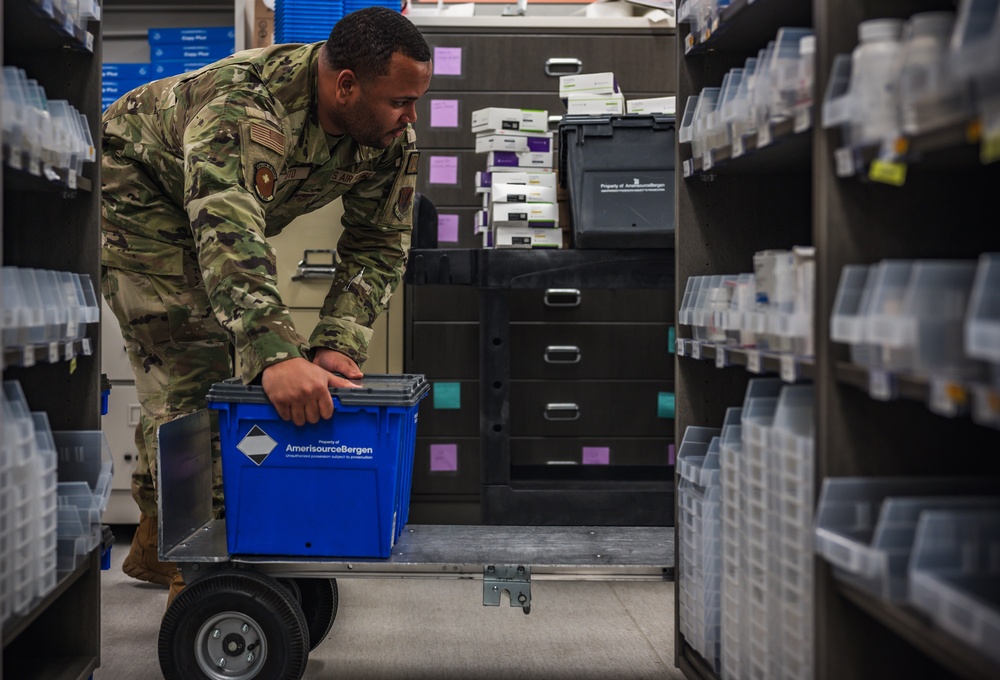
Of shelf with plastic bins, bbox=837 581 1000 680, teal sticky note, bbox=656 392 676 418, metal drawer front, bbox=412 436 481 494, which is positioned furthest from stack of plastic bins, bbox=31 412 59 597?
teal sticky note, bbox=656 392 676 418

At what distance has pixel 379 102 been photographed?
2131 millimetres

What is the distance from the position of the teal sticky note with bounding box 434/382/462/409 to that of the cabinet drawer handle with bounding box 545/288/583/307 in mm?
455

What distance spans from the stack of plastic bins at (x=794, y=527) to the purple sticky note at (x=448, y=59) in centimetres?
233

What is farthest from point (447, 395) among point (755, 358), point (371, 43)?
point (755, 358)

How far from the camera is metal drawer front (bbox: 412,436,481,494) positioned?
3488mm

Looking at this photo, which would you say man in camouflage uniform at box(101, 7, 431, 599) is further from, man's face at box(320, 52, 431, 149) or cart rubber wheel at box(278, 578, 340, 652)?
cart rubber wheel at box(278, 578, 340, 652)

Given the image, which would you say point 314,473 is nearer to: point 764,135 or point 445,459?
point 764,135

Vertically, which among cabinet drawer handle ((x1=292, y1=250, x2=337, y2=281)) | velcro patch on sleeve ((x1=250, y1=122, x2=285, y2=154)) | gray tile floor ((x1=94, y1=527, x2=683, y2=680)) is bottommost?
gray tile floor ((x1=94, y1=527, x2=683, y2=680))

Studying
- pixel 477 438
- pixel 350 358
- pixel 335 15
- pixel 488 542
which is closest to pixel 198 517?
pixel 350 358

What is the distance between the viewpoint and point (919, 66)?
1111mm

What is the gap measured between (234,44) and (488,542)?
234 centimetres

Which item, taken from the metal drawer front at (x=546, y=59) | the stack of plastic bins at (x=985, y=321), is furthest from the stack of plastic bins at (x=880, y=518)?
the metal drawer front at (x=546, y=59)

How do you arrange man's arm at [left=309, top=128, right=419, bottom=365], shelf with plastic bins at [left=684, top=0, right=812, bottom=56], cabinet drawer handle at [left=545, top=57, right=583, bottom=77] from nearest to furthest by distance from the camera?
shelf with plastic bins at [left=684, top=0, right=812, bottom=56]
man's arm at [left=309, top=128, right=419, bottom=365]
cabinet drawer handle at [left=545, top=57, right=583, bottom=77]

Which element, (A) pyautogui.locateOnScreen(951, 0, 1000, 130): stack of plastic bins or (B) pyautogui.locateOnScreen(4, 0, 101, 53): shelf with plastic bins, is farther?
(B) pyautogui.locateOnScreen(4, 0, 101, 53): shelf with plastic bins
